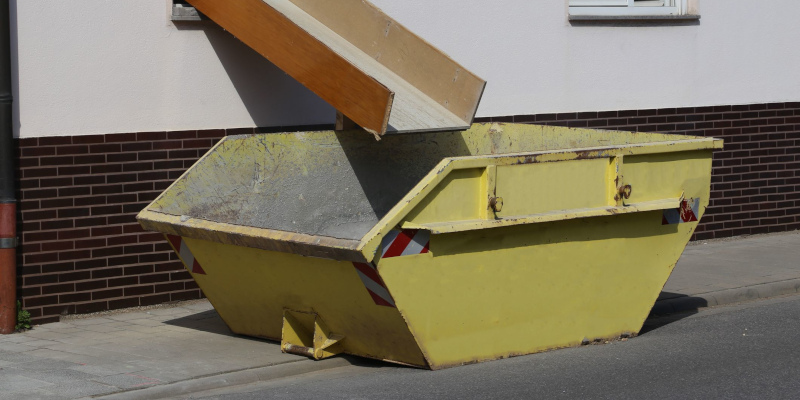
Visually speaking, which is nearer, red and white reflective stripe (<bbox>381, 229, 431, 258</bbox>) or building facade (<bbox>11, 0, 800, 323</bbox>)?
red and white reflective stripe (<bbox>381, 229, 431, 258</bbox>)

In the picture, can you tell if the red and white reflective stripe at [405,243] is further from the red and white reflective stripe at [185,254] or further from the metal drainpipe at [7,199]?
the metal drainpipe at [7,199]

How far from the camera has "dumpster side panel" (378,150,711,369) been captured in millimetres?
6707

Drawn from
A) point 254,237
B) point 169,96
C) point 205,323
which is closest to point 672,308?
point 205,323

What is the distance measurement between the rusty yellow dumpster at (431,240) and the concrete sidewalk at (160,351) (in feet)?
0.96

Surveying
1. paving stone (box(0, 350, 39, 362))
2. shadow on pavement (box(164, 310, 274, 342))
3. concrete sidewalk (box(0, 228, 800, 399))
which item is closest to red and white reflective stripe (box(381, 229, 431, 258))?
concrete sidewalk (box(0, 228, 800, 399))

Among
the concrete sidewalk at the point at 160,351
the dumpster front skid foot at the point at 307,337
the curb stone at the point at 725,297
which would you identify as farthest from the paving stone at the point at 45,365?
the curb stone at the point at 725,297

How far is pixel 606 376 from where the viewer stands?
6.84 meters

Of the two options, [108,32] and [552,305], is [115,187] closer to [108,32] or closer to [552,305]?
[108,32]

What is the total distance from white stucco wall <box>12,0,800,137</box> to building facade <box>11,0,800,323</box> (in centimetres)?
1

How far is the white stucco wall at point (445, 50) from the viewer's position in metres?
8.41

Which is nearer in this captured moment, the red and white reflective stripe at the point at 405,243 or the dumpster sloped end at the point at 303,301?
the red and white reflective stripe at the point at 405,243

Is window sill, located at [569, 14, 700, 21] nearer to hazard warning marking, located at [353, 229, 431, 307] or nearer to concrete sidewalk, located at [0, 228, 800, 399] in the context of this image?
concrete sidewalk, located at [0, 228, 800, 399]

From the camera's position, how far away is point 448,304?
6797 mm

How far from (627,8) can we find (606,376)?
5938 millimetres
